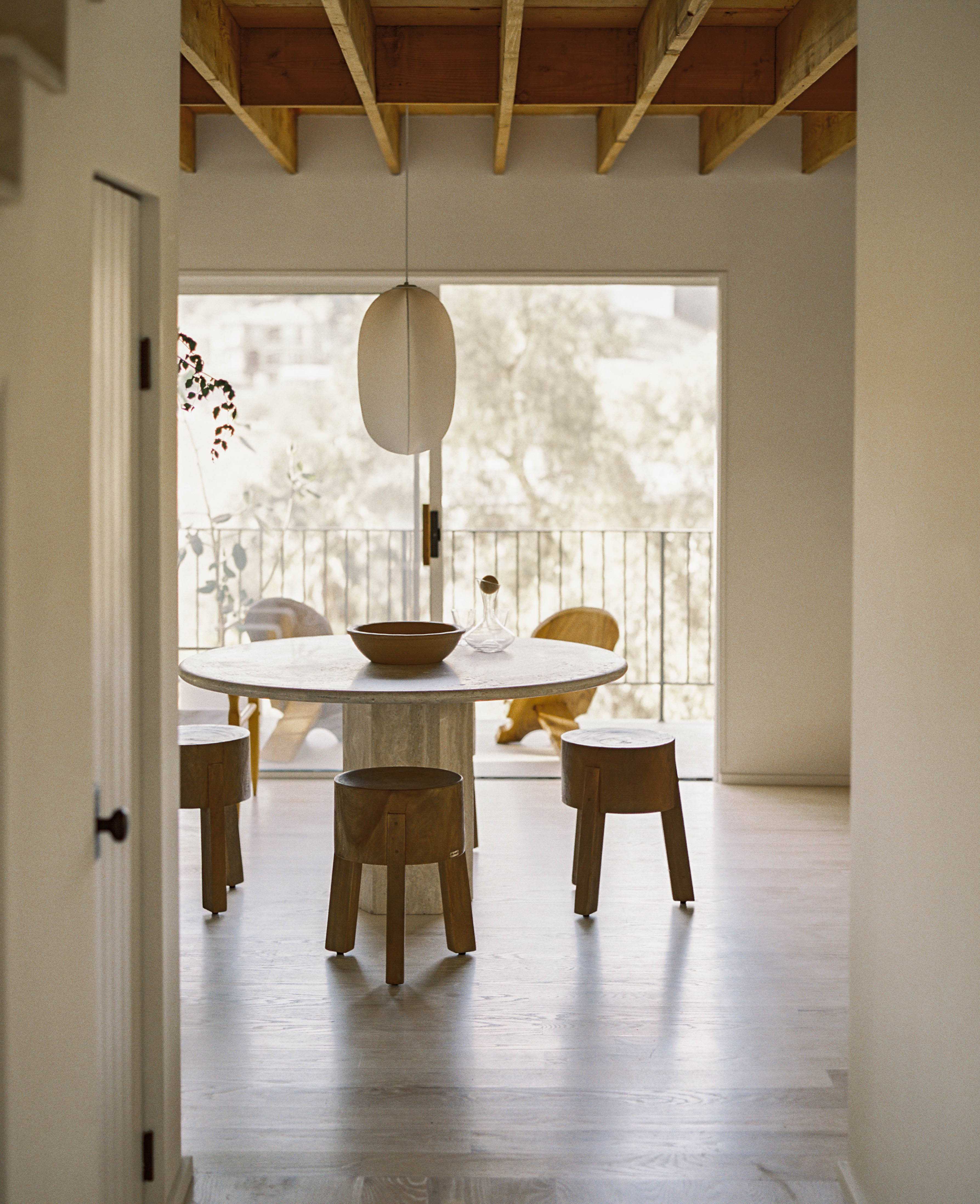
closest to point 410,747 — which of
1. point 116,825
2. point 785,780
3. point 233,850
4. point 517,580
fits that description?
point 233,850

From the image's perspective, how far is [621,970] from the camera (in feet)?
10.7

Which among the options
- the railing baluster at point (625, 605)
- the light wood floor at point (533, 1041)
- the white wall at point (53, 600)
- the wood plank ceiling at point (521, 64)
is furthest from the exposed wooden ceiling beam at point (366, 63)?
the railing baluster at point (625, 605)

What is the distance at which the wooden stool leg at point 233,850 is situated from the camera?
3967mm

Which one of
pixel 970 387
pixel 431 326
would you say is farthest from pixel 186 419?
pixel 970 387

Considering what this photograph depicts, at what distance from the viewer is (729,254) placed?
17.4 ft

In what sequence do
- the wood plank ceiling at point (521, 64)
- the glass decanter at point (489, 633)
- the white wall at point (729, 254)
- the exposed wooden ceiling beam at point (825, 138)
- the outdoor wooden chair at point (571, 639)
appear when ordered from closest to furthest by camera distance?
the glass decanter at point (489, 633)
the wood plank ceiling at point (521, 64)
the exposed wooden ceiling beam at point (825, 138)
the white wall at point (729, 254)
the outdoor wooden chair at point (571, 639)

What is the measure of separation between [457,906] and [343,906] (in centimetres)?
31

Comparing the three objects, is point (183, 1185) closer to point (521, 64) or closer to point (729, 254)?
point (521, 64)

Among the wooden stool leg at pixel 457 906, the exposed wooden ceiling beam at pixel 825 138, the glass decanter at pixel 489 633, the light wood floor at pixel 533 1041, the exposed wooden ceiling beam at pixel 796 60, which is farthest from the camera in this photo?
the exposed wooden ceiling beam at pixel 825 138

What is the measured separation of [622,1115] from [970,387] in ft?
5.40

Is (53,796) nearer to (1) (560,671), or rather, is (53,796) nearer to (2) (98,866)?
(2) (98,866)

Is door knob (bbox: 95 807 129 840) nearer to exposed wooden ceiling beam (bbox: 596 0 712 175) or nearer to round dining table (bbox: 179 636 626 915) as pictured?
round dining table (bbox: 179 636 626 915)

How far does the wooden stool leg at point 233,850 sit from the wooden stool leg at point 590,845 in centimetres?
113

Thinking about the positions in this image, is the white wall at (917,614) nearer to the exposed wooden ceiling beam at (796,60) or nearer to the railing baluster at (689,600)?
the exposed wooden ceiling beam at (796,60)
